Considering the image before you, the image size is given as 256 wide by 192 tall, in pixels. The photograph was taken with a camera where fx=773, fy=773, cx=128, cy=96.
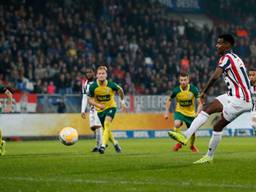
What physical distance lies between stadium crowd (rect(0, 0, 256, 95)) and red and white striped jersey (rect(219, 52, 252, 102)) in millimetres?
17947

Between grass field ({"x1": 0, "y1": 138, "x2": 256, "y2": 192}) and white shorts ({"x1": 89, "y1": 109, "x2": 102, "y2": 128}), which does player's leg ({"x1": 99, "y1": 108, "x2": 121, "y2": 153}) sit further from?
grass field ({"x1": 0, "y1": 138, "x2": 256, "y2": 192})

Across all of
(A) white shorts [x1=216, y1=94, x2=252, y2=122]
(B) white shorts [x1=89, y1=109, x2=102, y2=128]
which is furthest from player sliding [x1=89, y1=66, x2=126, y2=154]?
(A) white shorts [x1=216, y1=94, x2=252, y2=122]

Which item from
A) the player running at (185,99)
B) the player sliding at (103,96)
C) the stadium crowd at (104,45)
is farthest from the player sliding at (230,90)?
the stadium crowd at (104,45)

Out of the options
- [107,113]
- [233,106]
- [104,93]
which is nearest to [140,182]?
[233,106]

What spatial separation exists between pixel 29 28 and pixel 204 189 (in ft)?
83.4

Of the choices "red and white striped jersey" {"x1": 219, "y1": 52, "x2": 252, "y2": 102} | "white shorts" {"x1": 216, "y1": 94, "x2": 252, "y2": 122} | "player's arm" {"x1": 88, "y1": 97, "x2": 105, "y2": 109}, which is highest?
"red and white striped jersey" {"x1": 219, "y1": 52, "x2": 252, "y2": 102}

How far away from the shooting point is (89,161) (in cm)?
1530

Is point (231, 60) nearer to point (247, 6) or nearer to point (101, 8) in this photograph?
point (101, 8)

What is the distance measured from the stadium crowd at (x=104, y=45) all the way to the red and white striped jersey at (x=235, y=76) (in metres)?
17.9

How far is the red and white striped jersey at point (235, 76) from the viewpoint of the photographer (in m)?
13.7

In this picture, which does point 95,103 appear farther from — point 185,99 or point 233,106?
point 233,106

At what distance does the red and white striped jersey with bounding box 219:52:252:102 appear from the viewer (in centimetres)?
1370

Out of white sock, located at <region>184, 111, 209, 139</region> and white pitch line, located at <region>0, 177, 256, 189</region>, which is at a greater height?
white sock, located at <region>184, 111, 209, 139</region>

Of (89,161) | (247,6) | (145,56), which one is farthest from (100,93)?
(247,6)
